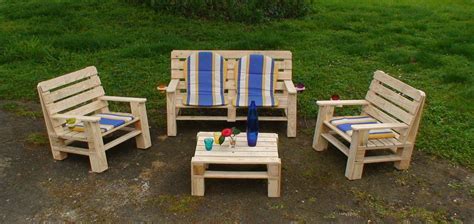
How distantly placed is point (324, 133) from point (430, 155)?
53.3 inches

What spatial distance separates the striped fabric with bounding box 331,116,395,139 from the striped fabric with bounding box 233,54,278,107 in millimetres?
1161

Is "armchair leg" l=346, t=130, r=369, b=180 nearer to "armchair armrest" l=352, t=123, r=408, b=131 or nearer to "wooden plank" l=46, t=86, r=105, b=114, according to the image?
"armchair armrest" l=352, t=123, r=408, b=131

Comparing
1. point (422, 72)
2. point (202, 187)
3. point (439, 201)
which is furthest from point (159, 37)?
point (439, 201)

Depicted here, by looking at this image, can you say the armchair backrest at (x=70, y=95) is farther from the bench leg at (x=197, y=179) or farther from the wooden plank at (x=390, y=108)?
the wooden plank at (x=390, y=108)

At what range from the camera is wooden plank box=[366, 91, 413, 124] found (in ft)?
16.5

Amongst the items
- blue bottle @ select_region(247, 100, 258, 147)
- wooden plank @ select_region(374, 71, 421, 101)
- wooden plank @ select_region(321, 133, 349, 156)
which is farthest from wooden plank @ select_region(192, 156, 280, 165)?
wooden plank @ select_region(374, 71, 421, 101)

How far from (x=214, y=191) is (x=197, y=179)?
289mm

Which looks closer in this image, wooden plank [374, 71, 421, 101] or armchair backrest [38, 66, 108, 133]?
wooden plank [374, 71, 421, 101]

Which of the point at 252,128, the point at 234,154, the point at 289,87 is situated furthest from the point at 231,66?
the point at 234,154

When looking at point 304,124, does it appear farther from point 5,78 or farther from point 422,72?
point 5,78

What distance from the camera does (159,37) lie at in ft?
33.4

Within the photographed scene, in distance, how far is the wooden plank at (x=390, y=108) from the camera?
504cm

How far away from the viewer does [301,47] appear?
386 inches

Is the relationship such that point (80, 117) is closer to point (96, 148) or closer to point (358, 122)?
point (96, 148)
